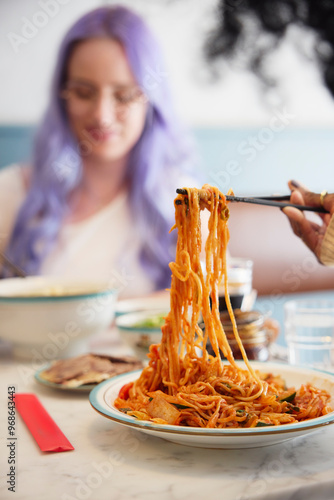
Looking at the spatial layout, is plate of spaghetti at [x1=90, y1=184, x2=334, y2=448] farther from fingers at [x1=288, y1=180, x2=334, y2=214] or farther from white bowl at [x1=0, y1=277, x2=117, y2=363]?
white bowl at [x1=0, y1=277, x2=117, y2=363]

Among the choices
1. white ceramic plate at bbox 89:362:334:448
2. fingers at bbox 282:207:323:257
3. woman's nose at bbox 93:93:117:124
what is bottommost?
white ceramic plate at bbox 89:362:334:448

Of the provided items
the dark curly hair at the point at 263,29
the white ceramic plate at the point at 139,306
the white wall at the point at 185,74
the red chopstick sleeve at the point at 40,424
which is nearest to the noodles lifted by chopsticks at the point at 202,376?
the red chopstick sleeve at the point at 40,424

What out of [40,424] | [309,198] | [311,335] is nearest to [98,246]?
[311,335]

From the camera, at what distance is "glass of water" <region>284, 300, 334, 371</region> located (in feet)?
5.07

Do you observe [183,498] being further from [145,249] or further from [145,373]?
[145,249]

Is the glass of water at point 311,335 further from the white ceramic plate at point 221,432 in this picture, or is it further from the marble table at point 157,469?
the white ceramic plate at point 221,432

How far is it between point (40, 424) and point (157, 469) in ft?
1.04

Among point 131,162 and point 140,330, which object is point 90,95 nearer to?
point 131,162

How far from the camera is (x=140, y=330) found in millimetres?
1512

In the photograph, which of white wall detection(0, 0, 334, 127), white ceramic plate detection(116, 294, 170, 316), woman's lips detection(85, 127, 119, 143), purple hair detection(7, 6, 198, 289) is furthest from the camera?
woman's lips detection(85, 127, 119, 143)

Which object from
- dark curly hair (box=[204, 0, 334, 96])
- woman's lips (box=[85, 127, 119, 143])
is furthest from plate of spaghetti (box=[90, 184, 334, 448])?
dark curly hair (box=[204, 0, 334, 96])

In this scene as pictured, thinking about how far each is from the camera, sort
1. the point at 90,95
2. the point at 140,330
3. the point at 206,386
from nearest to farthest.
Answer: the point at 206,386 < the point at 140,330 < the point at 90,95

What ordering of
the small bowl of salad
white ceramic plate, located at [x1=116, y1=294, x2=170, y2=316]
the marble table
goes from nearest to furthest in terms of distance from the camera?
the marble table < the small bowl of salad < white ceramic plate, located at [x1=116, y1=294, x2=170, y2=316]

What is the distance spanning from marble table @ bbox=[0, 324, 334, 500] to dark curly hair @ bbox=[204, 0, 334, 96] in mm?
3385
